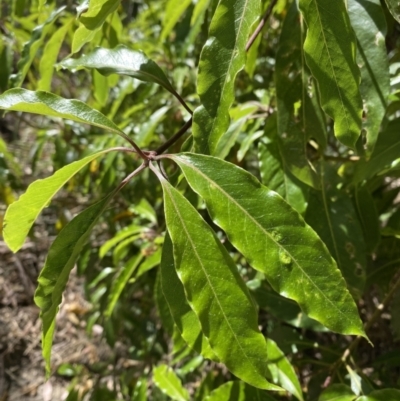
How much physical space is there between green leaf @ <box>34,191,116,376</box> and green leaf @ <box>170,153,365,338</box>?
0.19 m

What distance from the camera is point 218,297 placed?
0.61 metres

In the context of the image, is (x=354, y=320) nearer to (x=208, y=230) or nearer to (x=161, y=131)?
(x=208, y=230)

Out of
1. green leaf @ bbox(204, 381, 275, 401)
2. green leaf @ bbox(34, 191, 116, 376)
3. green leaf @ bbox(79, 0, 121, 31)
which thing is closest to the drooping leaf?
green leaf @ bbox(79, 0, 121, 31)

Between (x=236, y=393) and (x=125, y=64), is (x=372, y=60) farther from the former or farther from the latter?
(x=236, y=393)

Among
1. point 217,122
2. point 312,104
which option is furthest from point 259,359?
point 312,104

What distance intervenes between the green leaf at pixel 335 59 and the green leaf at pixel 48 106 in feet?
0.99

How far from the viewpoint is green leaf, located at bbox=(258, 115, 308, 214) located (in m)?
0.93

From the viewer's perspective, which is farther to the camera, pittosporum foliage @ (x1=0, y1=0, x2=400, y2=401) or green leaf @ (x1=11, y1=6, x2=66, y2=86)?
green leaf @ (x1=11, y1=6, x2=66, y2=86)

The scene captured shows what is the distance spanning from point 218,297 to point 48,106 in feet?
1.11

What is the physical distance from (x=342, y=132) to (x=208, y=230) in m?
0.23

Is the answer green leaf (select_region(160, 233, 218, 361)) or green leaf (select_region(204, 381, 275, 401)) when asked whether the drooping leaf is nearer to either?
green leaf (select_region(160, 233, 218, 361))

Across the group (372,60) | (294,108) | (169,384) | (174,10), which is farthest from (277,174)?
(169,384)

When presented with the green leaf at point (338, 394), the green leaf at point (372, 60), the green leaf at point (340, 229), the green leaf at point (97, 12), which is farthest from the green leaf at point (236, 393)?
the green leaf at point (97, 12)

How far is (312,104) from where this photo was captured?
82cm
